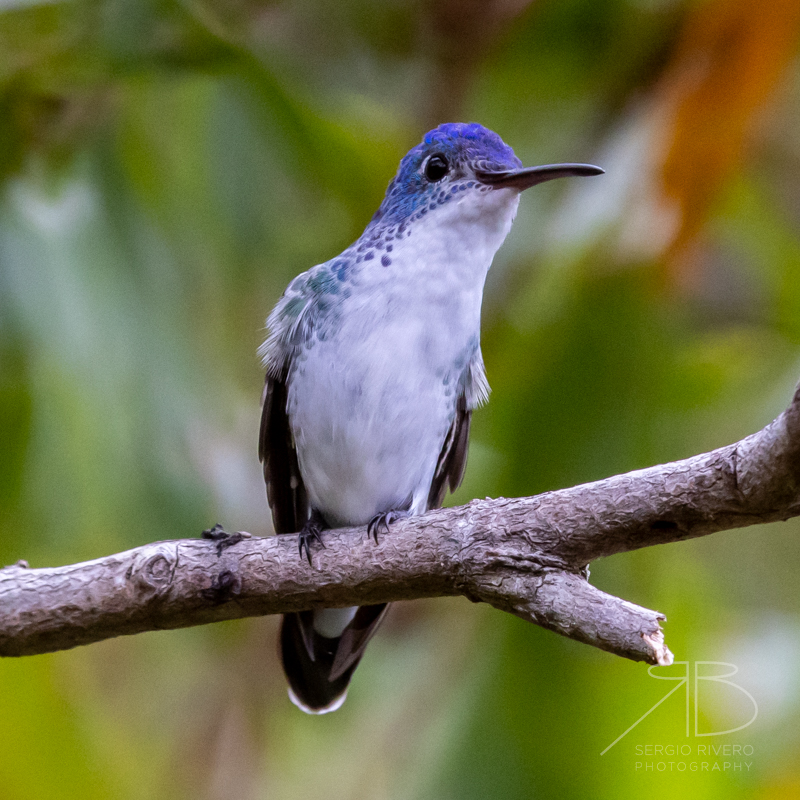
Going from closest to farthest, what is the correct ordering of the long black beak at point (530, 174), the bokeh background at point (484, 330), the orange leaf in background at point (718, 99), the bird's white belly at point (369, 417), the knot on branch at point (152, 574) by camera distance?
the knot on branch at point (152, 574) < the long black beak at point (530, 174) < the bird's white belly at point (369, 417) < the bokeh background at point (484, 330) < the orange leaf in background at point (718, 99)

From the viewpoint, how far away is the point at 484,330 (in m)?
3.42

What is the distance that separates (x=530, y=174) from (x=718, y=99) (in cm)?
147

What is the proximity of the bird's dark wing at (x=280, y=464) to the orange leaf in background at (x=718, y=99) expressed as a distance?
5.10 ft

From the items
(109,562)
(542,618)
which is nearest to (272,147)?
(109,562)

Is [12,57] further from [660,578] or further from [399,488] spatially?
[660,578]

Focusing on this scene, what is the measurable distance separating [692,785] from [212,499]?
1.76 meters

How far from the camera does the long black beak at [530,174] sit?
7.12 ft

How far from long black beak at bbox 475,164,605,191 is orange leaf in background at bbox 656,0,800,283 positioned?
3.77 ft

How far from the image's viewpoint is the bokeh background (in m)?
2.80

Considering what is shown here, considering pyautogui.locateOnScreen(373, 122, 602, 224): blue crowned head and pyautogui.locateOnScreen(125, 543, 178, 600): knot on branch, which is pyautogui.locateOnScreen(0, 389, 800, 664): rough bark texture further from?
pyautogui.locateOnScreen(373, 122, 602, 224): blue crowned head

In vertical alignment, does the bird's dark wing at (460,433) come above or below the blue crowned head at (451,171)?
below

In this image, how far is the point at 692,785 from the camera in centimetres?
253

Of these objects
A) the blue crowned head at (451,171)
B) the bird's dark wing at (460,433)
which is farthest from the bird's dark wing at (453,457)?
the blue crowned head at (451,171)

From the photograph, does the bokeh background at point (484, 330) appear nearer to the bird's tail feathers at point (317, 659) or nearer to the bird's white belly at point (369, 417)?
the bird's tail feathers at point (317, 659)
